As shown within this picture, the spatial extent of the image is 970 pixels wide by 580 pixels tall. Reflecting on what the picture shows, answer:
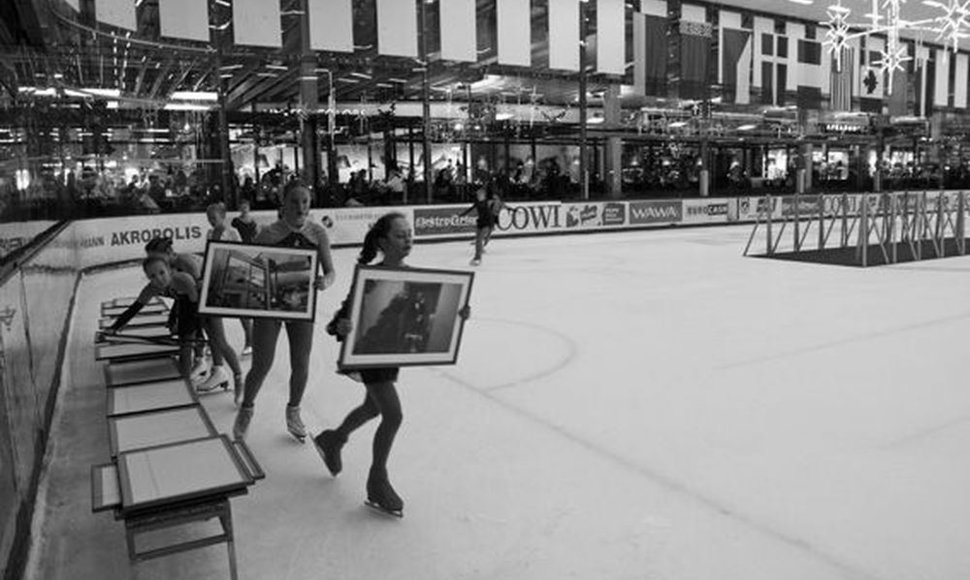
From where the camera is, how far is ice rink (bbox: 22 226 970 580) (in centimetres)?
307

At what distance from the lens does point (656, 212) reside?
22750 millimetres

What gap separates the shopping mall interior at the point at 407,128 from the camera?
510 cm

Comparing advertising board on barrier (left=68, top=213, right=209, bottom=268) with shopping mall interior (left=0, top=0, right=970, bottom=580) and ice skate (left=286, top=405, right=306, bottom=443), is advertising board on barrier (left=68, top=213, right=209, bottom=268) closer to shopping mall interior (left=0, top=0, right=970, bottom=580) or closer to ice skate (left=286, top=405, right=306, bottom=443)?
shopping mall interior (left=0, top=0, right=970, bottom=580)

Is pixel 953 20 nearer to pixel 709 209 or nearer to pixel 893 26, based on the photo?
pixel 893 26

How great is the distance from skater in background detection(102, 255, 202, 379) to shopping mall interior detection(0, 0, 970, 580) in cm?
61

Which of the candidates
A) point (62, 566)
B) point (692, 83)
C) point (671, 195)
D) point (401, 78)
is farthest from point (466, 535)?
point (692, 83)

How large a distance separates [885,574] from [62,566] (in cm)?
328

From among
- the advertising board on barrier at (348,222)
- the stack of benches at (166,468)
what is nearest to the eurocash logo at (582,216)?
the advertising board on barrier at (348,222)

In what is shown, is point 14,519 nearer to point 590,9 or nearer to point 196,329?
point 196,329

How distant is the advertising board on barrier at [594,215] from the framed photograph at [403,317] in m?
17.7

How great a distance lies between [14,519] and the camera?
2.88 m

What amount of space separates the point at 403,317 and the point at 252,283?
1.26 meters

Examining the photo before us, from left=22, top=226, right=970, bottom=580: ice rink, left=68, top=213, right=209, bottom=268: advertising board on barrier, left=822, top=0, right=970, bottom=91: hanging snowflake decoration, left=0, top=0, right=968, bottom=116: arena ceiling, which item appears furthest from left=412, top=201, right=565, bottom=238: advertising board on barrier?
left=22, top=226, right=970, bottom=580: ice rink

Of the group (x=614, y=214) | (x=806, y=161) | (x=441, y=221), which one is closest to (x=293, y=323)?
(x=441, y=221)
